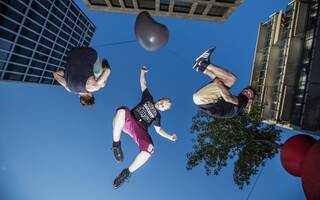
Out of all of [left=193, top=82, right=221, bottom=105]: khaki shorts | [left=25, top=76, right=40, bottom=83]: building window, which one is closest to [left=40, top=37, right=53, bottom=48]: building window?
[left=25, top=76, right=40, bottom=83]: building window

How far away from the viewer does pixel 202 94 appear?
31.1ft

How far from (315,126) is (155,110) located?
12.6 m

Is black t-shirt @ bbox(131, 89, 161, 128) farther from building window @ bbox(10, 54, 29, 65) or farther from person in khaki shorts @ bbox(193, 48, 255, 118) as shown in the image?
building window @ bbox(10, 54, 29, 65)

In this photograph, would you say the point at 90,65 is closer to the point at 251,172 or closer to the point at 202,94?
the point at 202,94

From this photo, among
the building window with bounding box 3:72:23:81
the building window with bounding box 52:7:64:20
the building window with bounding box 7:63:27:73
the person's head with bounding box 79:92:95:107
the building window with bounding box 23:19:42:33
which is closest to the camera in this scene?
the person's head with bounding box 79:92:95:107

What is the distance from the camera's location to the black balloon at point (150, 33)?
8.12 m

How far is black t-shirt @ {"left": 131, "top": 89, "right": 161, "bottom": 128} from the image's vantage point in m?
9.84

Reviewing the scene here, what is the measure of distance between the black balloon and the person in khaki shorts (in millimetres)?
1385

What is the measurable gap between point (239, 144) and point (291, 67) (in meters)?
9.10

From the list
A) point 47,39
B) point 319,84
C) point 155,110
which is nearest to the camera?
point 155,110

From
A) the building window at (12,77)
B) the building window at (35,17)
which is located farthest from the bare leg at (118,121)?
the building window at (35,17)

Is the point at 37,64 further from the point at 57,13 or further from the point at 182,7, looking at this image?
the point at 182,7

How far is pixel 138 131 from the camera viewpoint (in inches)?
383

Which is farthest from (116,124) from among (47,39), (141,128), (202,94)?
(47,39)
